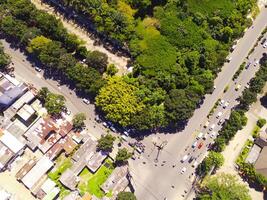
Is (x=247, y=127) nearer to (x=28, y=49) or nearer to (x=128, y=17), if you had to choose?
(x=128, y=17)

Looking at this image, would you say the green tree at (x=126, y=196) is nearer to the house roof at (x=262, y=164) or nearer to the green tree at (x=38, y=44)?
the house roof at (x=262, y=164)

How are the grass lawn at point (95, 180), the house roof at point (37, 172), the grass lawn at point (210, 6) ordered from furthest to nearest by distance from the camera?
the grass lawn at point (210, 6) → the grass lawn at point (95, 180) → the house roof at point (37, 172)

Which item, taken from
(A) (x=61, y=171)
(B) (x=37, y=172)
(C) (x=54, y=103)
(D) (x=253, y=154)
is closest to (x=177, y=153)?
(D) (x=253, y=154)

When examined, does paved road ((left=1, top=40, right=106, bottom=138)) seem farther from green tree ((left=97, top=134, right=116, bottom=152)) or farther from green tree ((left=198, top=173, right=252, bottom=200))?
green tree ((left=198, top=173, right=252, bottom=200))

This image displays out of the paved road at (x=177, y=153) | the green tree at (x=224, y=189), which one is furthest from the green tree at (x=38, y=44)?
the green tree at (x=224, y=189)

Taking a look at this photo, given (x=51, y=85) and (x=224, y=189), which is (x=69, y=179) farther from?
(x=224, y=189)

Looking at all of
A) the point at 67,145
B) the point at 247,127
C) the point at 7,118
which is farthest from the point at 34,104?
the point at 247,127

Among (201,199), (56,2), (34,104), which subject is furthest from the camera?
(56,2)
